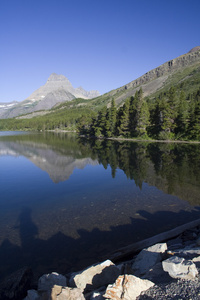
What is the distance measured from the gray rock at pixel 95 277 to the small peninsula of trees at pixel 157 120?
203ft

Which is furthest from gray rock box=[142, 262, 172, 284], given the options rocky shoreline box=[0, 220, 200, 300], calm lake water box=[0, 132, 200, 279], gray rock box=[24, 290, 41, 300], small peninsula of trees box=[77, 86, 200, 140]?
small peninsula of trees box=[77, 86, 200, 140]

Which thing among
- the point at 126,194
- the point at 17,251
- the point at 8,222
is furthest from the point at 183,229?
the point at 8,222

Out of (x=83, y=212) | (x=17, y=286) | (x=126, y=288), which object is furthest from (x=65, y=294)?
(x=83, y=212)

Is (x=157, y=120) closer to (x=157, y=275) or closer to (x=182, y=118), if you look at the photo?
(x=182, y=118)

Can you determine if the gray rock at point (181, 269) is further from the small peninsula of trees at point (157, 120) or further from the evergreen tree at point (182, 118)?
the evergreen tree at point (182, 118)

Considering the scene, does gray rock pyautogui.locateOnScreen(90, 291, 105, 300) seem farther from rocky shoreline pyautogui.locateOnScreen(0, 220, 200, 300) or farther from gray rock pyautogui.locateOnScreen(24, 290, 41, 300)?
gray rock pyautogui.locateOnScreen(24, 290, 41, 300)

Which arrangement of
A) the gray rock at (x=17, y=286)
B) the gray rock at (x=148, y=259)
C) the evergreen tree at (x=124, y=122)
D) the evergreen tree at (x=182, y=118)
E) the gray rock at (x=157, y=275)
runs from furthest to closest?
1. the evergreen tree at (x=124, y=122)
2. the evergreen tree at (x=182, y=118)
3. the gray rock at (x=148, y=259)
4. the gray rock at (x=17, y=286)
5. the gray rock at (x=157, y=275)

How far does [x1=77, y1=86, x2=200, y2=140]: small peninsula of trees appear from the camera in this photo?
64938 mm

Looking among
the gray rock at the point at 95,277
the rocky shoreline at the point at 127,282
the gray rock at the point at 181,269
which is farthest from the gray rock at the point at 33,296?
the gray rock at the point at 181,269

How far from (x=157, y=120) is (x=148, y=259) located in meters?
70.4

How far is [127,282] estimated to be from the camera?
5.55 m

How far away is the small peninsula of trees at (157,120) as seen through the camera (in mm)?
64938

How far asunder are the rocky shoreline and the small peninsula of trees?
61219mm

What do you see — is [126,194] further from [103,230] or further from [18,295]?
[18,295]
